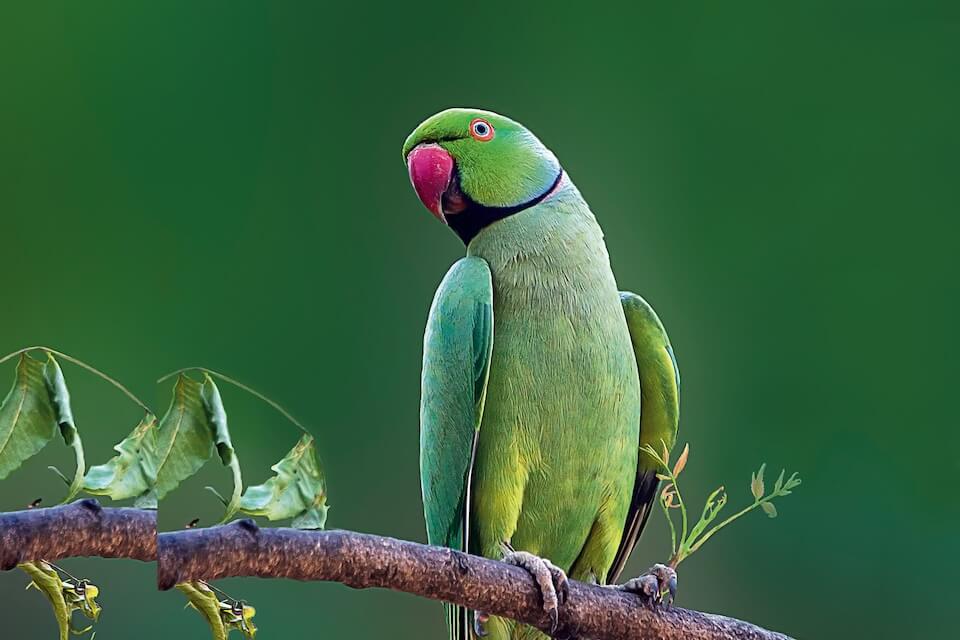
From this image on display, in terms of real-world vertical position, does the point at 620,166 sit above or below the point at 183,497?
above

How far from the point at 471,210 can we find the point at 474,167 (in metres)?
0.06

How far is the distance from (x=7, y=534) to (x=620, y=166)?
1.52 meters

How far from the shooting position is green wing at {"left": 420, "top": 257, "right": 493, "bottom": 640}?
1274 mm

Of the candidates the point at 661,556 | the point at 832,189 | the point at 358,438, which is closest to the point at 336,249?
the point at 358,438

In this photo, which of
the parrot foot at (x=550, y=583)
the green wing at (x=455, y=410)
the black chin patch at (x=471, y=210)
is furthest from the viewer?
the black chin patch at (x=471, y=210)

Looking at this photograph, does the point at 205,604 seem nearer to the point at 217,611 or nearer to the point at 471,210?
the point at 217,611

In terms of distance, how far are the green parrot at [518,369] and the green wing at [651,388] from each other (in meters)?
0.06

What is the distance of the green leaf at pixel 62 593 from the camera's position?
32.2 inches

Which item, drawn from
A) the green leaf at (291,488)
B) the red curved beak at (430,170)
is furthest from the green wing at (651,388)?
the green leaf at (291,488)

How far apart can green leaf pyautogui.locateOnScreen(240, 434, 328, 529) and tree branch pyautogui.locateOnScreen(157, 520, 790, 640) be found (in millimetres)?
31

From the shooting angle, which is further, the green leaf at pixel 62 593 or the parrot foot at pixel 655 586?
the parrot foot at pixel 655 586

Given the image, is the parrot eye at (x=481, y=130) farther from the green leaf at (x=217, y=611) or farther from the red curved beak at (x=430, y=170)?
the green leaf at (x=217, y=611)

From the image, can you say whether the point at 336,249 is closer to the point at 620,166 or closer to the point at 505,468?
the point at 620,166

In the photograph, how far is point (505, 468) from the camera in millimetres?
1313
